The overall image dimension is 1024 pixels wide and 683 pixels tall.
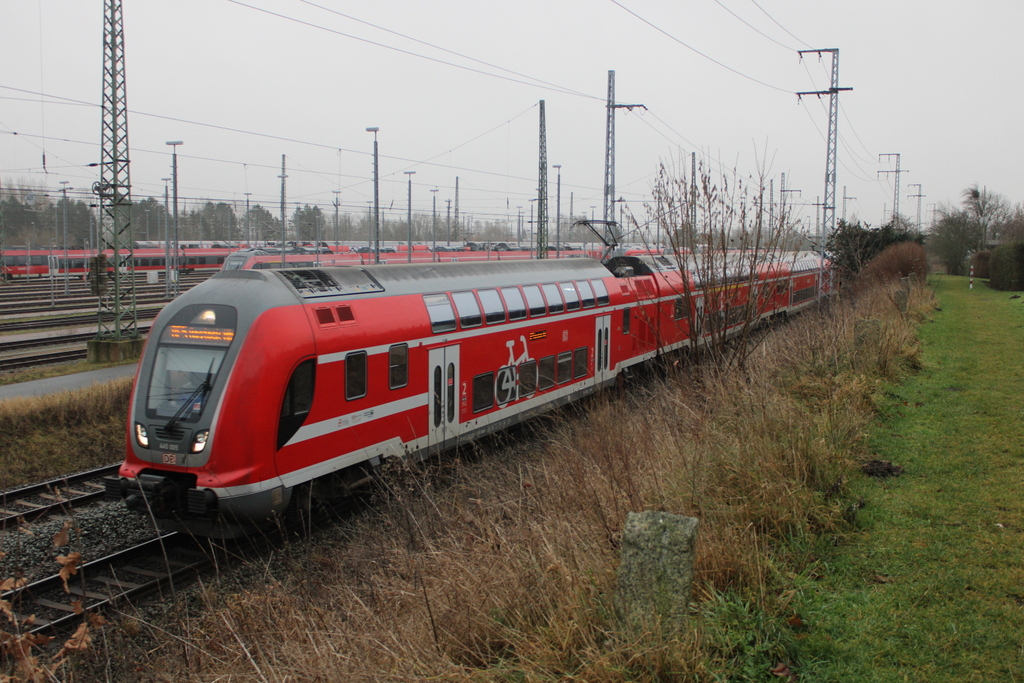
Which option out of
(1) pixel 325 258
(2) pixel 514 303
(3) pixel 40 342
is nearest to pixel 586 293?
(2) pixel 514 303

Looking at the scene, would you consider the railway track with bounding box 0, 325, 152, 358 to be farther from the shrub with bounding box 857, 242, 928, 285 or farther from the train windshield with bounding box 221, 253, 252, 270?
the shrub with bounding box 857, 242, 928, 285

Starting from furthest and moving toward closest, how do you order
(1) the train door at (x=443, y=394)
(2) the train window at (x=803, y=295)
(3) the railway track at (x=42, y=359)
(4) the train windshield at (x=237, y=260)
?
1. (4) the train windshield at (x=237, y=260)
2. (2) the train window at (x=803, y=295)
3. (3) the railway track at (x=42, y=359)
4. (1) the train door at (x=443, y=394)

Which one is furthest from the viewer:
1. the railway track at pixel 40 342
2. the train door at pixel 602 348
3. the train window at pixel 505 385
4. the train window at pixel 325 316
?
the railway track at pixel 40 342

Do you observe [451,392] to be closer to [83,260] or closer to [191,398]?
[191,398]

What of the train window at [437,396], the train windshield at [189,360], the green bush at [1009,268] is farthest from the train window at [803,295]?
the train windshield at [189,360]

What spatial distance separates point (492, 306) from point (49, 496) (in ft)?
22.0

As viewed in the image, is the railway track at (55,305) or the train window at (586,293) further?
the railway track at (55,305)

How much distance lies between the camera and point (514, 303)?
12.5 meters

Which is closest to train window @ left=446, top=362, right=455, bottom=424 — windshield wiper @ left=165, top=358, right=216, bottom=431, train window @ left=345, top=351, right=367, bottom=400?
train window @ left=345, top=351, right=367, bottom=400

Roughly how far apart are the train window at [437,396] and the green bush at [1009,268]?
3724cm

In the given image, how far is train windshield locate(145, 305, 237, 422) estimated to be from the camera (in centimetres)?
812

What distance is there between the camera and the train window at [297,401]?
26.8 feet

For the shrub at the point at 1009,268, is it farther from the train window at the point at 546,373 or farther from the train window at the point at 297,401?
the train window at the point at 297,401

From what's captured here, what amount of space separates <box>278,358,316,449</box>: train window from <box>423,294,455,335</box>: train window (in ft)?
7.85
